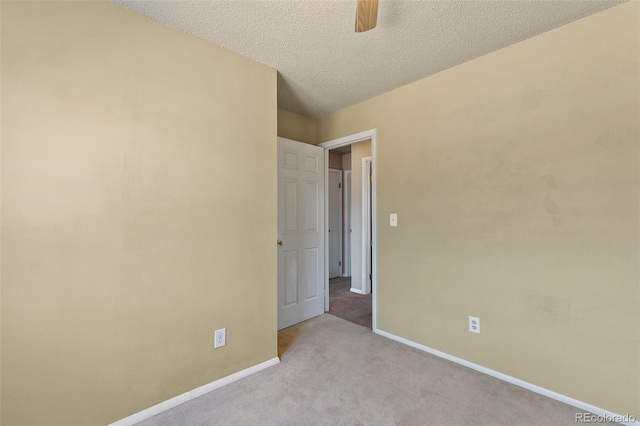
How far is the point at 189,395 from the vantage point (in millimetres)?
1826

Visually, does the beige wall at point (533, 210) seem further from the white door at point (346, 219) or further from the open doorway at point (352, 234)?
the white door at point (346, 219)

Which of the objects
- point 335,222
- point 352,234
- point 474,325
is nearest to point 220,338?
point 474,325

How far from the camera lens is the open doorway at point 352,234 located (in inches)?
148

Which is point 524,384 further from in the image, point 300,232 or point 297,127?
point 297,127

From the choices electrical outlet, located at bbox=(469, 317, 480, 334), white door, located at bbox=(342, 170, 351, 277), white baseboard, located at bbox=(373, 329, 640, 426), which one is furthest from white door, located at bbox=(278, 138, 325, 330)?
white door, located at bbox=(342, 170, 351, 277)

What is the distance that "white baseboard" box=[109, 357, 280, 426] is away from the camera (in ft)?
5.32

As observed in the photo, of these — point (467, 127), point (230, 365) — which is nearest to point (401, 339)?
point (230, 365)

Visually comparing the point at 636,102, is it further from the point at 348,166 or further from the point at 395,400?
the point at 348,166

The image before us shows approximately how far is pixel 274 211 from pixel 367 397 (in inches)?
56.5

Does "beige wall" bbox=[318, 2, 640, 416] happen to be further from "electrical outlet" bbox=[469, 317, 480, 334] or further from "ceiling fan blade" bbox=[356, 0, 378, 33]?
"ceiling fan blade" bbox=[356, 0, 378, 33]

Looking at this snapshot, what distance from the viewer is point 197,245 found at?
1.89m

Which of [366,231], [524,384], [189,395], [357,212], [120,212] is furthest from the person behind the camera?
[357,212]

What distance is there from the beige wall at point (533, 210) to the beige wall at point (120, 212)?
139cm

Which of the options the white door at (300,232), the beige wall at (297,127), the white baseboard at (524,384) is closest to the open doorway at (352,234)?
the white door at (300,232)
